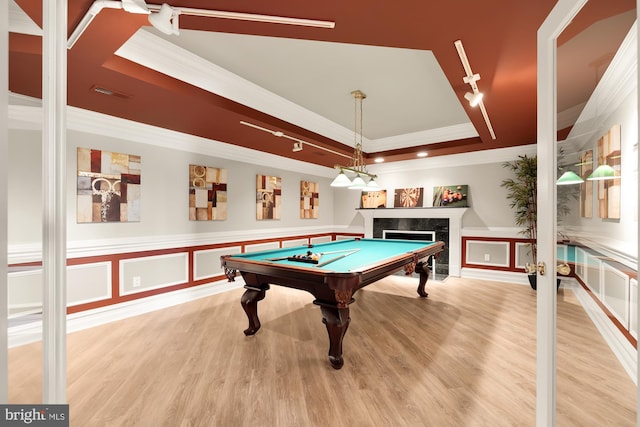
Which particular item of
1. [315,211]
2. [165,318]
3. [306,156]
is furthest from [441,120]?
[165,318]

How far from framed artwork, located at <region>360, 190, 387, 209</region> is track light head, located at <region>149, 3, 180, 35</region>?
5449mm

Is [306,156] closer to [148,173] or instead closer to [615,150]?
[148,173]

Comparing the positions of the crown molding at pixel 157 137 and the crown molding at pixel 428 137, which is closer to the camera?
the crown molding at pixel 157 137

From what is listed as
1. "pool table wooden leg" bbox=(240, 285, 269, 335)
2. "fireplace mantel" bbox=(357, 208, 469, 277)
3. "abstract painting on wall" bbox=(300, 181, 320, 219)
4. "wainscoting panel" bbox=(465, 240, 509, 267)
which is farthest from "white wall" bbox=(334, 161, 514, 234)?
"pool table wooden leg" bbox=(240, 285, 269, 335)

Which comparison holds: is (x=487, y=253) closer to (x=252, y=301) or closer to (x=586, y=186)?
(x=252, y=301)

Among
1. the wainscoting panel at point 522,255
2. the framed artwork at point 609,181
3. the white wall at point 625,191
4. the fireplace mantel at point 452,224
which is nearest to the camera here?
the white wall at point 625,191

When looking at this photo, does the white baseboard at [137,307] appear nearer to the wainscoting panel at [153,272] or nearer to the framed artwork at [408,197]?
the wainscoting panel at [153,272]

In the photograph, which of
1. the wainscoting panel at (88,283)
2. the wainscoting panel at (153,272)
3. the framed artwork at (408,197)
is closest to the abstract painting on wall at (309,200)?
the framed artwork at (408,197)

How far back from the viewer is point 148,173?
3.74 meters

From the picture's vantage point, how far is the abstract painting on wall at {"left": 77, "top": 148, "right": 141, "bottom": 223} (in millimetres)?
3168

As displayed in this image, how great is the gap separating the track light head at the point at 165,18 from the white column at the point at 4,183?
3.70 feet

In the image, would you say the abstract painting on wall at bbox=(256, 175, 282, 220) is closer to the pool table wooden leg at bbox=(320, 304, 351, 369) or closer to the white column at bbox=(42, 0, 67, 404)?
the pool table wooden leg at bbox=(320, 304, 351, 369)

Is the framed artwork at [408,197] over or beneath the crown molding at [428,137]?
beneath

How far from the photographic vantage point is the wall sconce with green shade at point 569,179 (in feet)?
3.74
